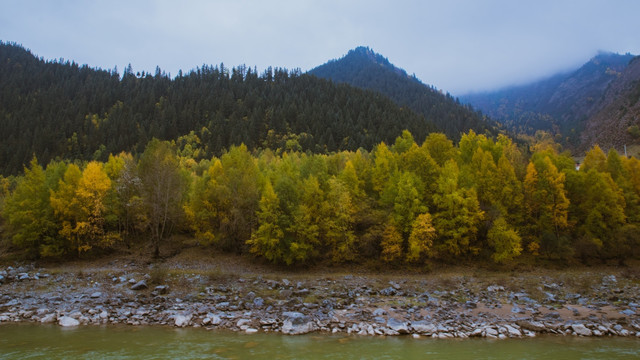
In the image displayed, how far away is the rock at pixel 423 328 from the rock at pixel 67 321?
23.5 metres

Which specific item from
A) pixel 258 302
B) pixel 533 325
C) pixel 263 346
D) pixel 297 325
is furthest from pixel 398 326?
pixel 258 302

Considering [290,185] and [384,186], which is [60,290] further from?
[384,186]

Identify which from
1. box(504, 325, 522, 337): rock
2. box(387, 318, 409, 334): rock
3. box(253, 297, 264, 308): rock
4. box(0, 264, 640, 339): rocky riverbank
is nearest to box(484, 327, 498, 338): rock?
box(0, 264, 640, 339): rocky riverbank

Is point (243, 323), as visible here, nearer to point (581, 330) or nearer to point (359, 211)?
point (581, 330)

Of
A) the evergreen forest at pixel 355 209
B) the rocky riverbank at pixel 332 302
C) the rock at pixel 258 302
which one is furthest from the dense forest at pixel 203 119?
the rock at pixel 258 302

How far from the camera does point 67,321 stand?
23.7 m

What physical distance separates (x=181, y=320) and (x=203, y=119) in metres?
140

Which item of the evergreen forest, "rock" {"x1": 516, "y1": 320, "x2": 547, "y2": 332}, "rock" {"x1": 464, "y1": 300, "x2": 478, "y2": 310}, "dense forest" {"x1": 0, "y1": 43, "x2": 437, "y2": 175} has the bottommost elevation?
"rock" {"x1": 464, "y1": 300, "x2": 478, "y2": 310}

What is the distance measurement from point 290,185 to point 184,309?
65.8 feet

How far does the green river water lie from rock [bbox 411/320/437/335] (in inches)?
39.5

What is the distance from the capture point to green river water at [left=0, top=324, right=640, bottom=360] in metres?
17.9

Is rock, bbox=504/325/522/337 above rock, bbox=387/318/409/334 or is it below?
above

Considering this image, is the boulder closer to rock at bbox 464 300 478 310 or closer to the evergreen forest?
the evergreen forest

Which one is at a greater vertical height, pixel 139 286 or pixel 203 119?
pixel 203 119
